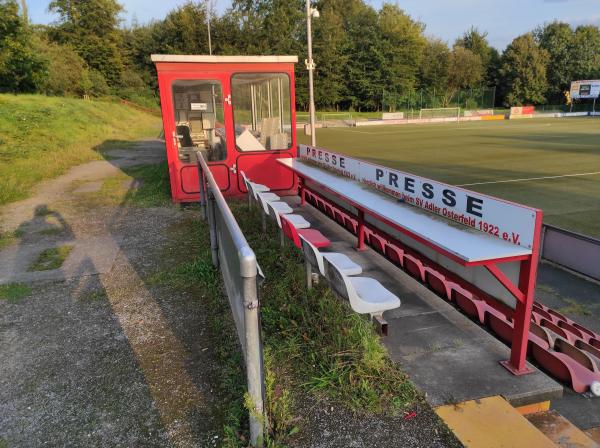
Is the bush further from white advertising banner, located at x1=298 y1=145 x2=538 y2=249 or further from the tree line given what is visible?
white advertising banner, located at x1=298 y1=145 x2=538 y2=249

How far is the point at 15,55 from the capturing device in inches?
1168

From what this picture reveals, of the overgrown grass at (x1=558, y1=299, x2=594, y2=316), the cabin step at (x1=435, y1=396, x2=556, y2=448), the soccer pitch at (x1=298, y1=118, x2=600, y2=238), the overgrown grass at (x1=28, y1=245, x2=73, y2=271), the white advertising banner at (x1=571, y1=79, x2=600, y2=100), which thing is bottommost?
the overgrown grass at (x1=558, y1=299, x2=594, y2=316)

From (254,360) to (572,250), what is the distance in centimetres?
476

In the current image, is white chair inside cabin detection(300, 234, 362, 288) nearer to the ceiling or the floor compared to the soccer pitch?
nearer to the ceiling

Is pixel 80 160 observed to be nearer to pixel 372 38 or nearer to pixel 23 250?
pixel 23 250

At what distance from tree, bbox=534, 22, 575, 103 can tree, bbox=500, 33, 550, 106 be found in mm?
1466

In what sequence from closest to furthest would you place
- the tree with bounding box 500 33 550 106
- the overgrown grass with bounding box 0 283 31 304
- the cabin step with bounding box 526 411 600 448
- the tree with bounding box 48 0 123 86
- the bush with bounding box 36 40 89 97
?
the cabin step with bounding box 526 411 600 448 < the overgrown grass with bounding box 0 283 31 304 < the bush with bounding box 36 40 89 97 < the tree with bounding box 48 0 123 86 < the tree with bounding box 500 33 550 106

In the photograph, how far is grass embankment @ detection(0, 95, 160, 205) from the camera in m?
12.3

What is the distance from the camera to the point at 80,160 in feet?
52.9

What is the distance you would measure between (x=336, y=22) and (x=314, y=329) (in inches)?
2473

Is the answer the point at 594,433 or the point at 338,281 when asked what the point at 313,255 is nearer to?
the point at 338,281

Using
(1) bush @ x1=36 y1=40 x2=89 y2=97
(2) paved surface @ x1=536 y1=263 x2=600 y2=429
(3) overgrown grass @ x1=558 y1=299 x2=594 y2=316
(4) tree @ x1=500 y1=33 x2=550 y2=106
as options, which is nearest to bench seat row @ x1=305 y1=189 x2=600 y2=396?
(2) paved surface @ x1=536 y1=263 x2=600 y2=429

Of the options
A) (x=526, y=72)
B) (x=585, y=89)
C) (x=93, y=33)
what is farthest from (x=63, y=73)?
(x=585, y=89)

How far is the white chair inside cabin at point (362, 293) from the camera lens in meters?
3.12
